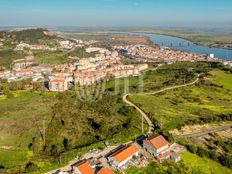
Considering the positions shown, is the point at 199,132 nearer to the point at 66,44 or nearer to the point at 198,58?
the point at 198,58

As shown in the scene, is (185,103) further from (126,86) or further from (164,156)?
(164,156)

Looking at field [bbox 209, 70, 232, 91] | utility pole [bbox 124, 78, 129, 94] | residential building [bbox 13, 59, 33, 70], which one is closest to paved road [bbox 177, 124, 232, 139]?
utility pole [bbox 124, 78, 129, 94]

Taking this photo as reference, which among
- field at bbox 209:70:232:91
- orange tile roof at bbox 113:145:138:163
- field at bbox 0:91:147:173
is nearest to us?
orange tile roof at bbox 113:145:138:163

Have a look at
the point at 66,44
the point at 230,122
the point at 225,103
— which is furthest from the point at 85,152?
the point at 66,44

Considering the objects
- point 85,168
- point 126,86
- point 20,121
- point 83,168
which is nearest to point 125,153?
point 85,168

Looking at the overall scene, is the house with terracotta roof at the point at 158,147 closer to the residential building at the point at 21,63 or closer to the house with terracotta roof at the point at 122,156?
the house with terracotta roof at the point at 122,156

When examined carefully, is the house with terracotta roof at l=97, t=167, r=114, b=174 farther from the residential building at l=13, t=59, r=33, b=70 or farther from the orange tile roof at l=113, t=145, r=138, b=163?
the residential building at l=13, t=59, r=33, b=70

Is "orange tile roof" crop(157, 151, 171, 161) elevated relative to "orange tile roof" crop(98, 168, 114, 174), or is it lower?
lower

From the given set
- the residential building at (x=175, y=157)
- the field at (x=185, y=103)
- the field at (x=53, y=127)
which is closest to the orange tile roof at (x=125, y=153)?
the field at (x=53, y=127)
